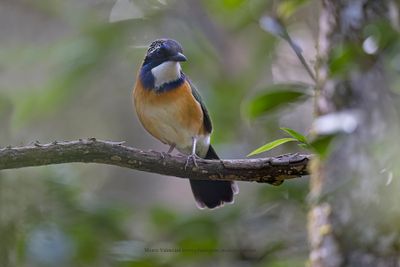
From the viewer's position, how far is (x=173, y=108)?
14.3ft

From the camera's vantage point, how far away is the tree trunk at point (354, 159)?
309 cm

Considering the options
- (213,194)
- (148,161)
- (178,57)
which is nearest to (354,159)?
(148,161)

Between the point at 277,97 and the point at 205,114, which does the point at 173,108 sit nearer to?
the point at 205,114

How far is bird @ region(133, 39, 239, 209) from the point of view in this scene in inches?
165

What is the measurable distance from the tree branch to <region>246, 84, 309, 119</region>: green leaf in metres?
0.33

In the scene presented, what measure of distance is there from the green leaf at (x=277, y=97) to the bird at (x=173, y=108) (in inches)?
31.2

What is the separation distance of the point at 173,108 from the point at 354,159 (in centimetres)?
139

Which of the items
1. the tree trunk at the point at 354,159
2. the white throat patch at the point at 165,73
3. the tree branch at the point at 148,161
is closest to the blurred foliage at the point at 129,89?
the tree trunk at the point at 354,159

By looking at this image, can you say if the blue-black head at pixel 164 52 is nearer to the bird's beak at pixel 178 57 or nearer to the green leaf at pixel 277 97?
the bird's beak at pixel 178 57

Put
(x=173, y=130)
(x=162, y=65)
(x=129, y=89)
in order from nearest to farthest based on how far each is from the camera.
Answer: (x=162, y=65) < (x=173, y=130) < (x=129, y=89)

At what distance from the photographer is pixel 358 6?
11.4ft

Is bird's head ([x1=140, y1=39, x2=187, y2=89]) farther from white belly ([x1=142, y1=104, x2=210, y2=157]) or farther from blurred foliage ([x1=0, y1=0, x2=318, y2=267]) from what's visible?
blurred foliage ([x1=0, y1=0, x2=318, y2=267])

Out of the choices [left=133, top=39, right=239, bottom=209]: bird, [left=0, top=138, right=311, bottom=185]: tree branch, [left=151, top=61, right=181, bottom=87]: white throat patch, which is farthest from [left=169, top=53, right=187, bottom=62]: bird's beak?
[left=0, top=138, right=311, bottom=185]: tree branch

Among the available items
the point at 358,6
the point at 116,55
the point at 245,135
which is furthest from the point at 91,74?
the point at 358,6
